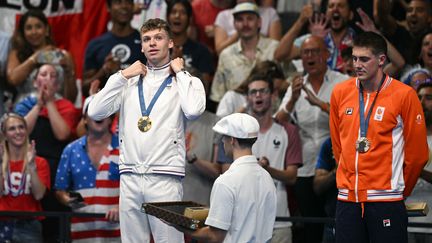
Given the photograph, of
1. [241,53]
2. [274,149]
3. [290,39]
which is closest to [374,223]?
[274,149]

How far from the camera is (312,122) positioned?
10.6m

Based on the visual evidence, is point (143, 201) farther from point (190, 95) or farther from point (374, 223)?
point (374, 223)

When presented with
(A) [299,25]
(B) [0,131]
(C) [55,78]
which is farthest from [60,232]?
(A) [299,25]

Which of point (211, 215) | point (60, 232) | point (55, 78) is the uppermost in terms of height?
point (55, 78)

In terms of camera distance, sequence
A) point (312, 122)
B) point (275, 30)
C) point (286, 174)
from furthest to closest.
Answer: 1. point (275, 30)
2. point (312, 122)
3. point (286, 174)

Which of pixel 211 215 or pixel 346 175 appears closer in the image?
pixel 211 215

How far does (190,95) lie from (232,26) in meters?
4.55

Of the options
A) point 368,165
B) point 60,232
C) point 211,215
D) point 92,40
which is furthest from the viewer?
point 92,40

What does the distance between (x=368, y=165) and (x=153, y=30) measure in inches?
72.8

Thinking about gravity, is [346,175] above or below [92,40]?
below

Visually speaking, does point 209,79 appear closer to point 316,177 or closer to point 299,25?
point 299,25

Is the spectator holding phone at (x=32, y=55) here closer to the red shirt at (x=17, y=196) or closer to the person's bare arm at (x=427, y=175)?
the red shirt at (x=17, y=196)

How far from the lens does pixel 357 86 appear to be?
8.00m

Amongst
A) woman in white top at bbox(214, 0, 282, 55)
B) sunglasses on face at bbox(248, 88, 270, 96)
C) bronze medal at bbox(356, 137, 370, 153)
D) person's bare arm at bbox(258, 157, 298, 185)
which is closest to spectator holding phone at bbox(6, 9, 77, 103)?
woman in white top at bbox(214, 0, 282, 55)
